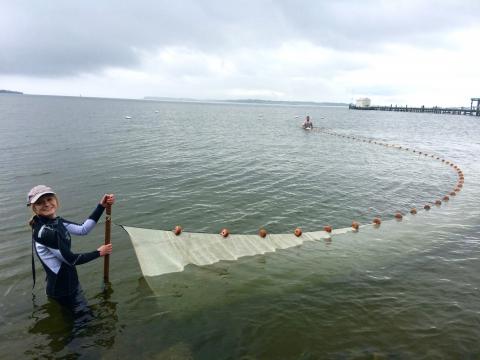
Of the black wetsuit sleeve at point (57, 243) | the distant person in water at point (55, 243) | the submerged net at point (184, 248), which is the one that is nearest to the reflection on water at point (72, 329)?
the distant person in water at point (55, 243)

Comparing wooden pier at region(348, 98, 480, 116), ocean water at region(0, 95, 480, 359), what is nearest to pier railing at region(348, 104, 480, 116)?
wooden pier at region(348, 98, 480, 116)

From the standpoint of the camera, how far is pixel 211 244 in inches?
424

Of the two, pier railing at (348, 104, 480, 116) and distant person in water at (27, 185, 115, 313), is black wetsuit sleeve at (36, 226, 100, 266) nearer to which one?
distant person in water at (27, 185, 115, 313)

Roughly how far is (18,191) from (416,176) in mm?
26914

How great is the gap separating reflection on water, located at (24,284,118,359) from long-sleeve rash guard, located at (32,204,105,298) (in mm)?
879

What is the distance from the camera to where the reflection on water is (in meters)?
7.06

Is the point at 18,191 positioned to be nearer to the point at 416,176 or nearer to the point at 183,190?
the point at 183,190

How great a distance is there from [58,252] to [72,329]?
2.44m

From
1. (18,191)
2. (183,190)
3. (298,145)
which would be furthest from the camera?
(298,145)

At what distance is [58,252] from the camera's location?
6.35 meters

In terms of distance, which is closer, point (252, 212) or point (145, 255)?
point (145, 255)

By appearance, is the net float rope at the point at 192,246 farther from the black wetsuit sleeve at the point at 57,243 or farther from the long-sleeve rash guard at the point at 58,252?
the black wetsuit sleeve at the point at 57,243

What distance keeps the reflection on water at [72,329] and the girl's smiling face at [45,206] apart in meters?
2.65

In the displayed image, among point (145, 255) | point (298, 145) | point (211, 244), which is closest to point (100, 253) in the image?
point (145, 255)
